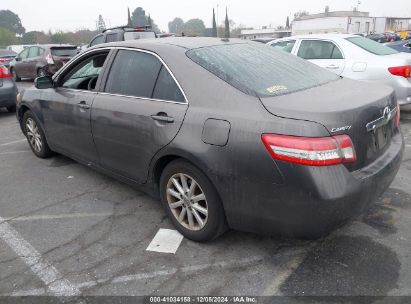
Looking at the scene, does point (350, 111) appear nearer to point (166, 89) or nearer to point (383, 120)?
point (383, 120)

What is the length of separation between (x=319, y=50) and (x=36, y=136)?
5.21m

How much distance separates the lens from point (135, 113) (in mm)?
3166

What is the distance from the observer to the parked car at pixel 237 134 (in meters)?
2.26

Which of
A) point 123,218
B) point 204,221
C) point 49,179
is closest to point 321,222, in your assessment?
point 204,221

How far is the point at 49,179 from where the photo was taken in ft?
14.9

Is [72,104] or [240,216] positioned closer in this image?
[240,216]

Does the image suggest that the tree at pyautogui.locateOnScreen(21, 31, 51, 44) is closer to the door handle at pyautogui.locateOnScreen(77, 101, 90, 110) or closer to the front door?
the front door

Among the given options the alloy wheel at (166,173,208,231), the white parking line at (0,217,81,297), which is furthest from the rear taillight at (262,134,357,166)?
the white parking line at (0,217,81,297)

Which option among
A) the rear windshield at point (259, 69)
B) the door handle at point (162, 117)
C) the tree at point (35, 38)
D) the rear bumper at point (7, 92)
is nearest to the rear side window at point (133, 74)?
the door handle at point (162, 117)

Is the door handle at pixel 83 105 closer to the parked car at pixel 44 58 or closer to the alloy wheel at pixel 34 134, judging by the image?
the alloy wheel at pixel 34 134

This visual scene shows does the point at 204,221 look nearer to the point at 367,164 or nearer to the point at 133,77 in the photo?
the point at 367,164

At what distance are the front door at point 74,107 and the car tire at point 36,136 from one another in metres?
0.41

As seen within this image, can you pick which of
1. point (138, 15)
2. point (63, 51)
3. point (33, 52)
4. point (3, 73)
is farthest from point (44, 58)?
point (138, 15)

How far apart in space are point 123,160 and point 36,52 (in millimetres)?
13572
